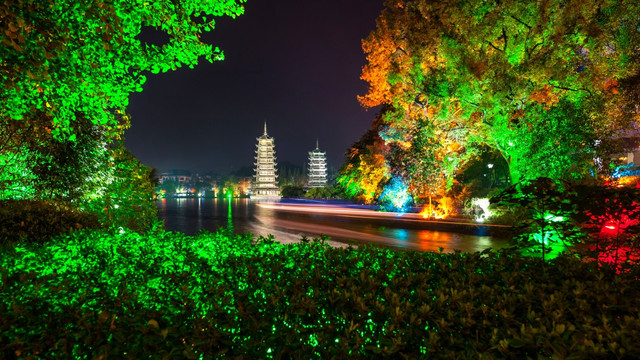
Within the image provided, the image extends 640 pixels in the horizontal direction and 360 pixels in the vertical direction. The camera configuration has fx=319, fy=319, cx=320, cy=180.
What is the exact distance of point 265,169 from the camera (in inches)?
3851

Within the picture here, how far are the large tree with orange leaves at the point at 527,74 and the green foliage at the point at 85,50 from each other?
9.89 meters

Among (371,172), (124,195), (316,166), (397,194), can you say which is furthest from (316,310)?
(316,166)

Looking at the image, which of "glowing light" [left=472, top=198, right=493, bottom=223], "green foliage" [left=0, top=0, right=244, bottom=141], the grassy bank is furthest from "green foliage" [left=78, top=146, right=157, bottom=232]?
"glowing light" [left=472, top=198, right=493, bottom=223]

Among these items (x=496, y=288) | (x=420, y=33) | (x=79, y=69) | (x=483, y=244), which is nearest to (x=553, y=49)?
(x=420, y=33)

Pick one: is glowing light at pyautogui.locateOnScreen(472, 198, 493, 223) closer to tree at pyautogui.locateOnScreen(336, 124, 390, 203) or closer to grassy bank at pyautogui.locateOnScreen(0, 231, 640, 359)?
tree at pyautogui.locateOnScreen(336, 124, 390, 203)

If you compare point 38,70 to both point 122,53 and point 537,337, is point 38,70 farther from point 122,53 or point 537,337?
point 537,337

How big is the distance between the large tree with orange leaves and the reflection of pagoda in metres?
83.0

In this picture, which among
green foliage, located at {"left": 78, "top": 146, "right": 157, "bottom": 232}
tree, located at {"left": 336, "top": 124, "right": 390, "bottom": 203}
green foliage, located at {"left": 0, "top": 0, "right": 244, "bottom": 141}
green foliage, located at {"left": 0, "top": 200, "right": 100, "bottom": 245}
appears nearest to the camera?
green foliage, located at {"left": 0, "top": 0, "right": 244, "bottom": 141}

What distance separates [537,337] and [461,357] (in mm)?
458

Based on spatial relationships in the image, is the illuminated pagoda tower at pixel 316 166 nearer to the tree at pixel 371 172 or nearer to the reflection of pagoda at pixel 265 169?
the reflection of pagoda at pixel 265 169

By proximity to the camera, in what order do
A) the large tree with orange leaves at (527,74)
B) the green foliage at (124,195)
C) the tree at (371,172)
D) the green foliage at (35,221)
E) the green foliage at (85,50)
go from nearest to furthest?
the green foliage at (85,50), the green foliage at (35,221), the green foliage at (124,195), the large tree with orange leaves at (527,74), the tree at (371,172)

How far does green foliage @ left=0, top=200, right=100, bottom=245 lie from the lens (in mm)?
5992

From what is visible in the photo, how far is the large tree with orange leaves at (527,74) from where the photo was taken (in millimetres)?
11617

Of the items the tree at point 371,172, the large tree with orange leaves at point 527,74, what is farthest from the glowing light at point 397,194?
the large tree with orange leaves at point 527,74
